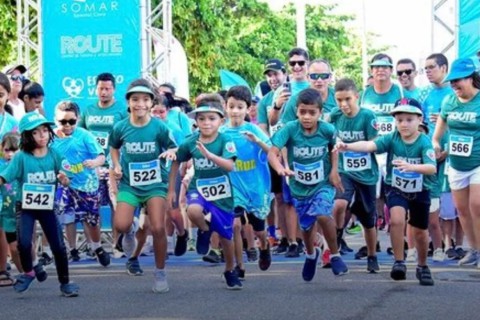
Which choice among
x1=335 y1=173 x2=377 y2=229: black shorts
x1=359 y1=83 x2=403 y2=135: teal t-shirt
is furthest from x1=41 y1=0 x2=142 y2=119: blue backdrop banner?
x1=335 y1=173 x2=377 y2=229: black shorts

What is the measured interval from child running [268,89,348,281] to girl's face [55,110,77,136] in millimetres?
3306

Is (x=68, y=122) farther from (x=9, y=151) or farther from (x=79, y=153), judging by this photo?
(x=9, y=151)

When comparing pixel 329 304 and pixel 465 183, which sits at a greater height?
pixel 465 183

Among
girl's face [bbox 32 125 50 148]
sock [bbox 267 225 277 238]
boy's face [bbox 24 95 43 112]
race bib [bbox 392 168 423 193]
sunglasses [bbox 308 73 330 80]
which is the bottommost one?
sock [bbox 267 225 277 238]

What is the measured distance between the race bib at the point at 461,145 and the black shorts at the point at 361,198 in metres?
0.85

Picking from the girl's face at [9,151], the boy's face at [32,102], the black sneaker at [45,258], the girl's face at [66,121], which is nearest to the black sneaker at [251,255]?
the black sneaker at [45,258]

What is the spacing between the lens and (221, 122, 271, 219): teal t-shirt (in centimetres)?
1223

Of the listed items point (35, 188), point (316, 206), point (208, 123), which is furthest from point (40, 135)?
point (316, 206)

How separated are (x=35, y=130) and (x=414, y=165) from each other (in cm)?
318

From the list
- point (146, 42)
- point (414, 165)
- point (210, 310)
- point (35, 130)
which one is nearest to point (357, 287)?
point (414, 165)

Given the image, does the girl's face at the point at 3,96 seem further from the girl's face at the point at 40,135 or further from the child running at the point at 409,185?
the child running at the point at 409,185

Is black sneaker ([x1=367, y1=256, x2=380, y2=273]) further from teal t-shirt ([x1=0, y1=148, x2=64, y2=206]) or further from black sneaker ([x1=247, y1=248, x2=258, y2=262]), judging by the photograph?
teal t-shirt ([x1=0, y1=148, x2=64, y2=206])

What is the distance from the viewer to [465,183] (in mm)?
12000

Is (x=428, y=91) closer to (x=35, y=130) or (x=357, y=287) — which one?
(x=357, y=287)
